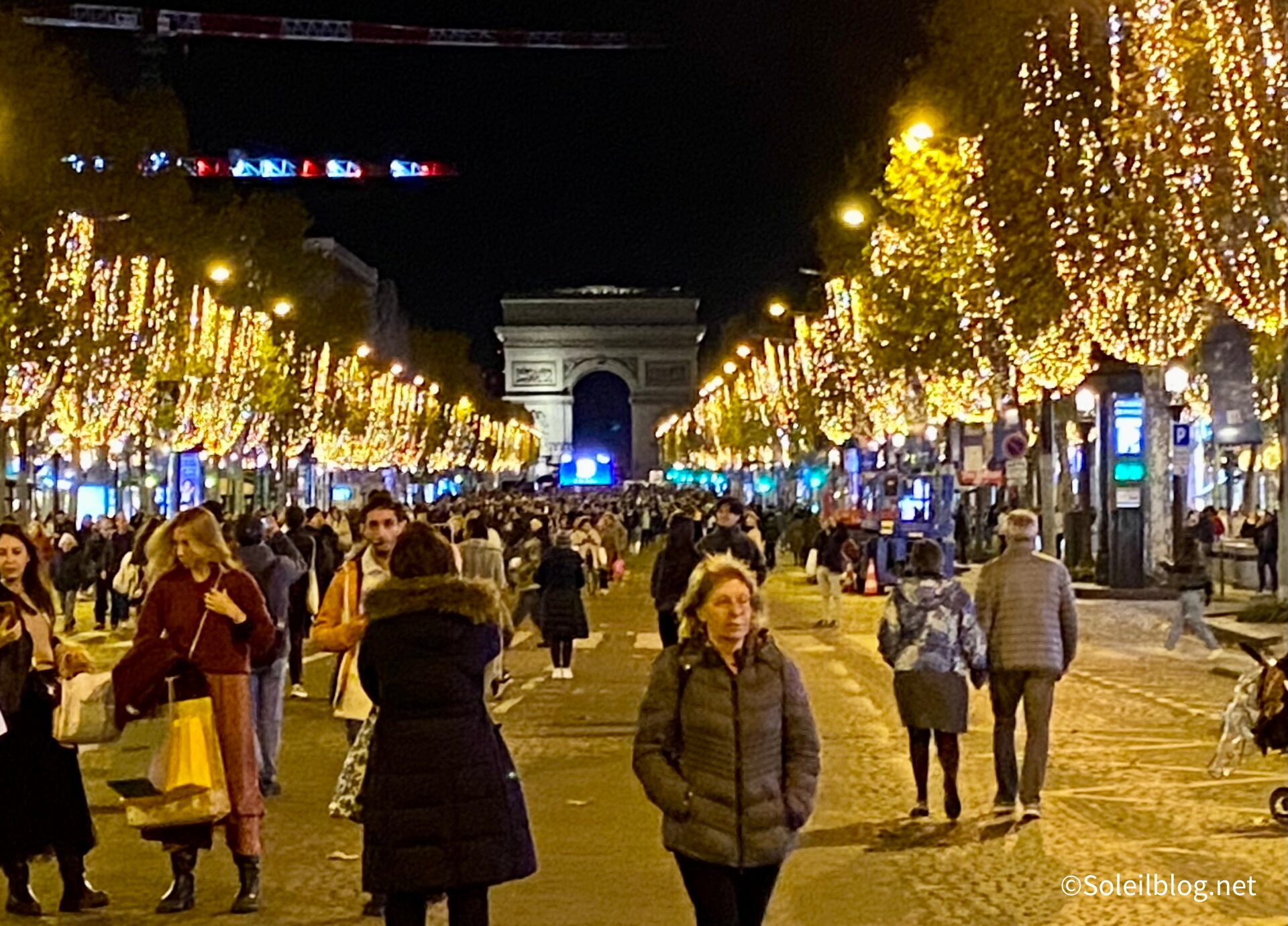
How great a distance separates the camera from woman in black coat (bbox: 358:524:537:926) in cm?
767

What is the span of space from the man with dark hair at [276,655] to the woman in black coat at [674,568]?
502cm

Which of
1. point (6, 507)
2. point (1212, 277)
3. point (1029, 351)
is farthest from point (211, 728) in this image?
point (6, 507)

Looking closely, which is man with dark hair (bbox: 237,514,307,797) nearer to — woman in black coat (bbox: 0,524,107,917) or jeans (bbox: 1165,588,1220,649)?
woman in black coat (bbox: 0,524,107,917)

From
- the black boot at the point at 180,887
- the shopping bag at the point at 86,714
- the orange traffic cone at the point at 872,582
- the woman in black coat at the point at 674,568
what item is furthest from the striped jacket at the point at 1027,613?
the orange traffic cone at the point at 872,582

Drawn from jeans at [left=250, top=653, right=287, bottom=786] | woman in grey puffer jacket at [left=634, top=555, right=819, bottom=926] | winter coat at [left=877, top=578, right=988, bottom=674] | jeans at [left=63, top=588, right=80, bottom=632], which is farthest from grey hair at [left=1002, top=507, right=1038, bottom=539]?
jeans at [left=63, top=588, right=80, bottom=632]

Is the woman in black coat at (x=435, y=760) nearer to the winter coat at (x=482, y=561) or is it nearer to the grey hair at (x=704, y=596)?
the grey hair at (x=704, y=596)

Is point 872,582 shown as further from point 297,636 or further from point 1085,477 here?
point 297,636

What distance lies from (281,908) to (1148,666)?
52.9ft

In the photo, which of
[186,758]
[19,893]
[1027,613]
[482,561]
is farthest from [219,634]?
[482,561]

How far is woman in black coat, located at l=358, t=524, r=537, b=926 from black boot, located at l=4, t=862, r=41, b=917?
3432 mm

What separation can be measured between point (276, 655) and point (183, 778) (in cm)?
361

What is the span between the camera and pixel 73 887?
10.7m

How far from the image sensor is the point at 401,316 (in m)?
168

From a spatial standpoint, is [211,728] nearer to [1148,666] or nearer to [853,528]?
[1148,666]
